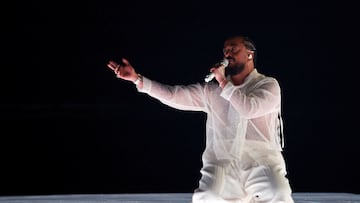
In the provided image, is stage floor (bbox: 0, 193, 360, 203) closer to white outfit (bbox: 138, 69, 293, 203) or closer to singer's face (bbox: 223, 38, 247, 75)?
white outfit (bbox: 138, 69, 293, 203)

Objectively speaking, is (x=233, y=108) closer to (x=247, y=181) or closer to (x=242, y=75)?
(x=242, y=75)

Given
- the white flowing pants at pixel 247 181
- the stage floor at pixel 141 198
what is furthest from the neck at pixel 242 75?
the stage floor at pixel 141 198

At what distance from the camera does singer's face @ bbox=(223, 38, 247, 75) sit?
146 inches

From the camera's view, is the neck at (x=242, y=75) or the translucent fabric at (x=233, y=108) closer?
the translucent fabric at (x=233, y=108)

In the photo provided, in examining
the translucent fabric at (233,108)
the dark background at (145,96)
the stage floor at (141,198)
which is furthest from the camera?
the dark background at (145,96)

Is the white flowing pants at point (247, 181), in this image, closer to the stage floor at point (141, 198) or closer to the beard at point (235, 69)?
the beard at point (235, 69)

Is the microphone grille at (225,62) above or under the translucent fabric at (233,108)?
above

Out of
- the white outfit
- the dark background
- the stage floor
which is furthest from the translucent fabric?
the dark background

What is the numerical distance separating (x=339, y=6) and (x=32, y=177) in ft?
6.68

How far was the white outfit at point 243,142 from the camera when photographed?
3605 mm

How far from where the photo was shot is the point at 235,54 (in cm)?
370

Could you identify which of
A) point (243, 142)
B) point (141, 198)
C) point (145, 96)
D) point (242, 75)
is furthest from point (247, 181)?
point (145, 96)

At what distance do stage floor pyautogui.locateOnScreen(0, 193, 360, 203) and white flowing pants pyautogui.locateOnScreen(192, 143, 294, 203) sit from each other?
0.70 m

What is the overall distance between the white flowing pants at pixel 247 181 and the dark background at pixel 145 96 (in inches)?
54.4
